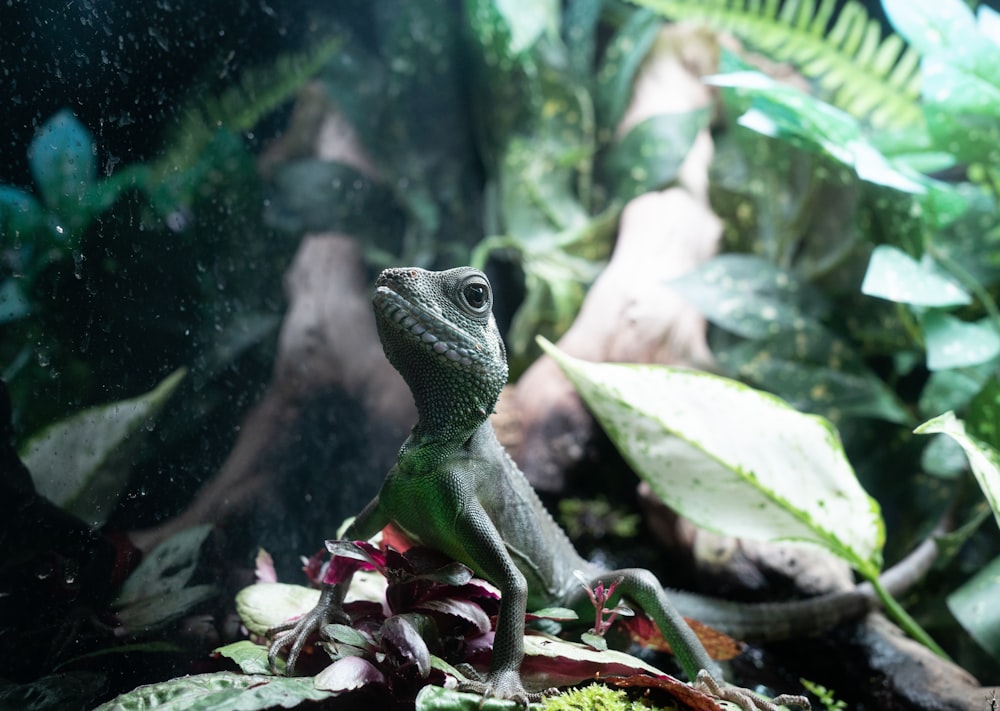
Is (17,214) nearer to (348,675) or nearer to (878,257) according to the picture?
(348,675)

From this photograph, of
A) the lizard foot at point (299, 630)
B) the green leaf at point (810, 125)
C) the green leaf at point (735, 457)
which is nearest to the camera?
the lizard foot at point (299, 630)

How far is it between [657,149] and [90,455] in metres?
3.74

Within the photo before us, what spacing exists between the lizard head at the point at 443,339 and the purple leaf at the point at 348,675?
0.66 meters

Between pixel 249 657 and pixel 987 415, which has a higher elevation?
pixel 987 415

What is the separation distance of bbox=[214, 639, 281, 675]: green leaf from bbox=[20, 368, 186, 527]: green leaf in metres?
0.50

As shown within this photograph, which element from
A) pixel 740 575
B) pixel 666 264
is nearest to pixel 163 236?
pixel 740 575

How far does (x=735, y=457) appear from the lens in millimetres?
2457

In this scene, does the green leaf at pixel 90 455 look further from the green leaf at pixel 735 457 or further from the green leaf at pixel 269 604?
the green leaf at pixel 735 457

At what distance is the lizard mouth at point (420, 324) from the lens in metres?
2.02

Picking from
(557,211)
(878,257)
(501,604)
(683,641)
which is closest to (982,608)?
(683,641)

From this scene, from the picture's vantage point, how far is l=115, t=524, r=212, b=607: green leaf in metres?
1.85

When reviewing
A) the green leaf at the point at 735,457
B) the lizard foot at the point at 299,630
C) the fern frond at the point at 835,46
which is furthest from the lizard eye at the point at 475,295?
the fern frond at the point at 835,46

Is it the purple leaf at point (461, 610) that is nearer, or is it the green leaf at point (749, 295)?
the purple leaf at point (461, 610)

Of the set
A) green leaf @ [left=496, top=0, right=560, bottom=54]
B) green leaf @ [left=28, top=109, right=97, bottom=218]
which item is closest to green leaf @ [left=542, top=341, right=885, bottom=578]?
green leaf @ [left=28, top=109, right=97, bottom=218]
